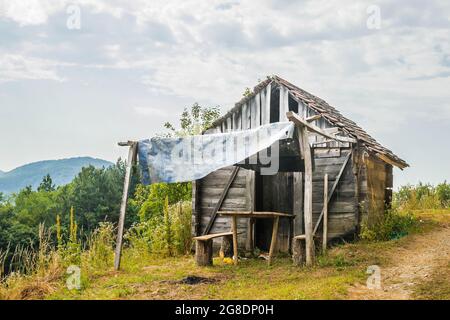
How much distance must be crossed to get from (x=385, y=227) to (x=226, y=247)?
151 inches

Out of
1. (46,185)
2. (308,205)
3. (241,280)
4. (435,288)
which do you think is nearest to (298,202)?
(308,205)

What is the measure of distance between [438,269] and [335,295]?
9.32ft

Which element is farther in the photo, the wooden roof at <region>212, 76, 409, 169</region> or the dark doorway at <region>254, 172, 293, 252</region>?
the dark doorway at <region>254, 172, 293, 252</region>

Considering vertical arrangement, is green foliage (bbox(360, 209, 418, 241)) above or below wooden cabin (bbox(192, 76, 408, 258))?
below

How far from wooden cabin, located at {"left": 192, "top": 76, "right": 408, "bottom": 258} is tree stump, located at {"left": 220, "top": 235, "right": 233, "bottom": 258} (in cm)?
73

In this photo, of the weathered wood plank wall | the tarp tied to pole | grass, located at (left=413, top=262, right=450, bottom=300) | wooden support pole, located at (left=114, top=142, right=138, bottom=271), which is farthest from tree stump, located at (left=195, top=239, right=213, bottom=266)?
grass, located at (left=413, top=262, right=450, bottom=300)

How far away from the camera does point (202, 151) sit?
9.91 m

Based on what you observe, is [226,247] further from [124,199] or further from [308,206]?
[308,206]

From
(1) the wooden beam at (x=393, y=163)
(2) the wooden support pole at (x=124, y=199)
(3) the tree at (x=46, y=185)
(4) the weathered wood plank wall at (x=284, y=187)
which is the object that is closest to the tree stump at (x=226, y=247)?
(4) the weathered wood plank wall at (x=284, y=187)

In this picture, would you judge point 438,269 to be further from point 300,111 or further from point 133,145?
point 133,145

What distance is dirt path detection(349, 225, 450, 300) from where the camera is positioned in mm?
7223

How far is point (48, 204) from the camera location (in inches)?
1714

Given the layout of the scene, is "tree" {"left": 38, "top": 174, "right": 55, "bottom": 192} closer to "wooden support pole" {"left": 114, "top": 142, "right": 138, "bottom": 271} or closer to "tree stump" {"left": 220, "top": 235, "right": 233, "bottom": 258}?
"tree stump" {"left": 220, "top": 235, "right": 233, "bottom": 258}
